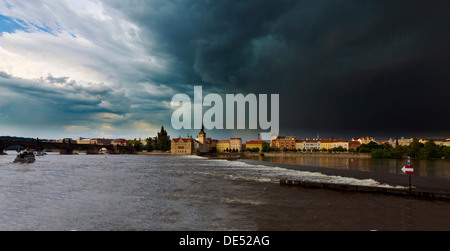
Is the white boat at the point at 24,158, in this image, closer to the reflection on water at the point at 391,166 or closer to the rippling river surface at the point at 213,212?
the rippling river surface at the point at 213,212

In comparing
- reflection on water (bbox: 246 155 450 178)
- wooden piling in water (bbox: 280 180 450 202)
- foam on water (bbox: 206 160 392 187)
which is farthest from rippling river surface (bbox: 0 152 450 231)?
reflection on water (bbox: 246 155 450 178)

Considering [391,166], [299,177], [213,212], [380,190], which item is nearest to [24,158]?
[299,177]

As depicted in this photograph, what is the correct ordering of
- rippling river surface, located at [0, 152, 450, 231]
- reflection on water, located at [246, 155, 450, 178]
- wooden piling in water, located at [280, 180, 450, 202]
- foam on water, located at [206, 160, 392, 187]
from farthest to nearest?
reflection on water, located at [246, 155, 450, 178]
foam on water, located at [206, 160, 392, 187]
wooden piling in water, located at [280, 180, 450, 202]
rippling river surface, located at [0, 152, 450, 231]

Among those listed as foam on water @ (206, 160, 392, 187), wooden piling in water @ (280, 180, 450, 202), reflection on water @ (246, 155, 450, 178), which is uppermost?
wooden piling in water @ (280, 180, 450, 202)

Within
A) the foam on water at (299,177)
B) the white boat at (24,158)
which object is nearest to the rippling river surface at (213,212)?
the foam on water at (299,177)

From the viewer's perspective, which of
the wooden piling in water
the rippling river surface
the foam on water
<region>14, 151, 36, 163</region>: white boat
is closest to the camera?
the rippling river surface

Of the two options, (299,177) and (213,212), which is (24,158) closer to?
(299,177)

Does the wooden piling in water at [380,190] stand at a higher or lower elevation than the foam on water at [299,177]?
higher

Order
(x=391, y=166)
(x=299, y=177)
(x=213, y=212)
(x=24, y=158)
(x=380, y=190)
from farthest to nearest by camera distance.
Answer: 1. (x=391, y=166)
2. (x=24, y=158)
3. (x=299, y=177)
4. (x=380, y=190)
5. (x=213, y=212)

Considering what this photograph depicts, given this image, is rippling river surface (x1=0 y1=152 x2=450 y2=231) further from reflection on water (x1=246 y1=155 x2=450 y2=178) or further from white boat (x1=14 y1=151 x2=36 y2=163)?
white boat (x1=14 y1=151 x2=36 y2=163)

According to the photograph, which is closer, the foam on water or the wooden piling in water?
the wooden piling in water
